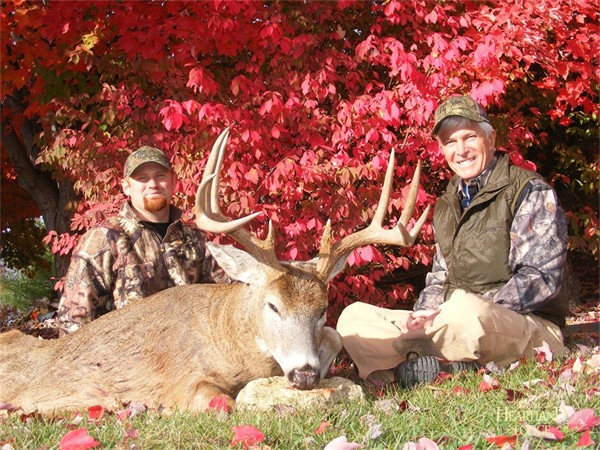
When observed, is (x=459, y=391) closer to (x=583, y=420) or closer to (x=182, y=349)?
(x=583, y=420)

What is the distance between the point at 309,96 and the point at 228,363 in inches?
108

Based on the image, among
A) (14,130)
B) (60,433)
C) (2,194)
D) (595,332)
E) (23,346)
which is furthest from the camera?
(2,194)

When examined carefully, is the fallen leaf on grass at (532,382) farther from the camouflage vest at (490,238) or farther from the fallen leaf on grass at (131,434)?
the fallen leaf on grass at (131,434)

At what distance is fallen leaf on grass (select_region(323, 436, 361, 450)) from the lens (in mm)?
2967

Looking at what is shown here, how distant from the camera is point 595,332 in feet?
22.2

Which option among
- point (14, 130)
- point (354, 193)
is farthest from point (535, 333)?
point (14, 130)

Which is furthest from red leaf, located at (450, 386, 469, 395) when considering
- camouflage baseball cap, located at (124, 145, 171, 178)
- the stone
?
camouflage baseball cap, located at (124, 145, 171, 178)

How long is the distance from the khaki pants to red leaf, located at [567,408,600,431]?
52.8 inches

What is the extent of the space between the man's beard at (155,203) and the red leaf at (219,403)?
6.15 feet

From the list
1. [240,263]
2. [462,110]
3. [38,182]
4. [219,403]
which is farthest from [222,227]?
[38,182]

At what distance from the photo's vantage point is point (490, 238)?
16.4 feet

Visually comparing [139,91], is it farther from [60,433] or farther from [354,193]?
[60,433]

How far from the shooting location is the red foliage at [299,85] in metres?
5.95

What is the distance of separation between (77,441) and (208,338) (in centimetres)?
119
